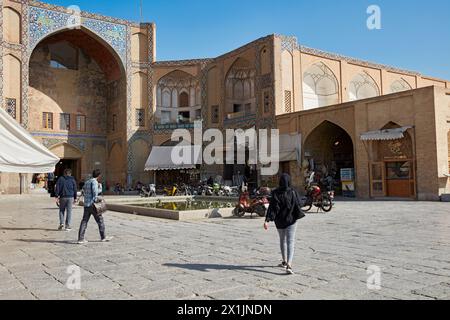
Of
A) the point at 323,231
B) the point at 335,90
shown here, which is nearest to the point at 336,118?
the point at 335,90

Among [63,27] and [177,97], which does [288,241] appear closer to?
[63,27]

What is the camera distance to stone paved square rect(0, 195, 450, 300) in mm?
3857

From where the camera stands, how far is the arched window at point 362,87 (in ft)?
85.0

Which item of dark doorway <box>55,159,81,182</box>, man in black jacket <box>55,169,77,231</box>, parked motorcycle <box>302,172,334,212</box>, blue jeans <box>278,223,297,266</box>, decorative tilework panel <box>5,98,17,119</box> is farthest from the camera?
dark doorway <box>55,159,81,182</box>

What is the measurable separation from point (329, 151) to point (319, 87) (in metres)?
5.21

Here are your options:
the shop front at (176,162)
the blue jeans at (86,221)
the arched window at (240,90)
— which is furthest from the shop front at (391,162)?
the blue jeans at (86,221)

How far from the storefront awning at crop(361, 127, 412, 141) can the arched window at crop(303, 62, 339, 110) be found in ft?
23.7

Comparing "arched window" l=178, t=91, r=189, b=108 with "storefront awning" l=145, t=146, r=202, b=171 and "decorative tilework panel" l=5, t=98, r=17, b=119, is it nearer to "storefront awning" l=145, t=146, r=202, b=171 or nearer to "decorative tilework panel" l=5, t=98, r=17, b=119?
"storefront awning" l=145, t=146, r=202, b=171

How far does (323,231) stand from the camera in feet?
25.7

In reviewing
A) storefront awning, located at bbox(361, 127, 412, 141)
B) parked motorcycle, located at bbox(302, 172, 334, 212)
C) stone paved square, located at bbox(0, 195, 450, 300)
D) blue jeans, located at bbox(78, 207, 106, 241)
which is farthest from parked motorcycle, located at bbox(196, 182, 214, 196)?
blue jeans, located at bbox(78, 207, 106, 241)

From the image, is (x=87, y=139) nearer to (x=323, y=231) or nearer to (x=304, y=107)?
(x=304, y=107)

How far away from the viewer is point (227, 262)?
5.18 meters
